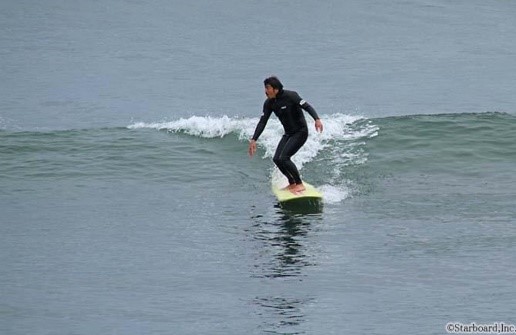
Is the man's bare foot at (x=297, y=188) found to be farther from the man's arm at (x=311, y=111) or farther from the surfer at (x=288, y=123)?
the man's arm at (x=311, y=111)

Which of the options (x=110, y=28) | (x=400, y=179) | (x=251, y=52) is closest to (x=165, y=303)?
(x=400, y=179)

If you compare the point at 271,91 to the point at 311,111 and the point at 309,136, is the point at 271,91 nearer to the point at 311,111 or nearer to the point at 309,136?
the point at 311,111

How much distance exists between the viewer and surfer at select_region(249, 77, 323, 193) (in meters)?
17.8

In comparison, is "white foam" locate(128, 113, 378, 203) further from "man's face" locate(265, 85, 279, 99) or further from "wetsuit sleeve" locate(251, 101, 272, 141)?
"man's face" locate(265, 85, 279, 99)

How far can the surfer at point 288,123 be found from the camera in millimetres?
17766

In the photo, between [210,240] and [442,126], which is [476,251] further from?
[442,126]

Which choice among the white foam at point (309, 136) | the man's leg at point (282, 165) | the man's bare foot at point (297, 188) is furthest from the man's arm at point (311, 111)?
the white foam at point (309, 136)

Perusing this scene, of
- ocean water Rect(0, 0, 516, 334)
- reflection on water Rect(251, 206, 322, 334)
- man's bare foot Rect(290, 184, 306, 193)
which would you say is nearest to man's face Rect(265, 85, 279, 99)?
man's bare foot Rect(290, 184, 306, 193)

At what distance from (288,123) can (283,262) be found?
4026 mm

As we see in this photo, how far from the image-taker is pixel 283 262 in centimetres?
1459

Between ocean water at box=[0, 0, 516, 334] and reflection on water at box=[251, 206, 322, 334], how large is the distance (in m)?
0.04

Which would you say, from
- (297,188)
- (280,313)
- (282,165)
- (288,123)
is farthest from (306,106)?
(280,313)

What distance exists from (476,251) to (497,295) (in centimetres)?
180

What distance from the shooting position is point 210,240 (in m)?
15.9
